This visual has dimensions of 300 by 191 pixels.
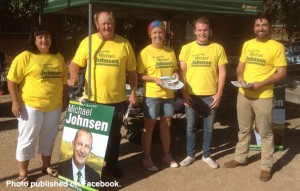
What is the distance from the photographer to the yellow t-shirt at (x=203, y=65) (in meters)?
4.32

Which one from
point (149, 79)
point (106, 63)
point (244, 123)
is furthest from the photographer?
point (244, 123)

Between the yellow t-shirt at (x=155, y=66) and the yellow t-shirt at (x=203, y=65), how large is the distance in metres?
0.29

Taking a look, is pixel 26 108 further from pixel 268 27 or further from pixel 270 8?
pixel 270 8

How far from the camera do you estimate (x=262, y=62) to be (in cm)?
415

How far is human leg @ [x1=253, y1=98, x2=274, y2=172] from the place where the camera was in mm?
4199

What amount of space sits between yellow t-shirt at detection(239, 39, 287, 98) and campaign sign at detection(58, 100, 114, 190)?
1.80m

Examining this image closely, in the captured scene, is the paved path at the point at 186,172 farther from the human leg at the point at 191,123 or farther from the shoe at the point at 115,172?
the human leg at the point at 191,123

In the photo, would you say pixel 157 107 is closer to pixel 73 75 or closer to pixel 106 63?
pixel 106 63

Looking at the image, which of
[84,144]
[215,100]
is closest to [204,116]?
[215,100]

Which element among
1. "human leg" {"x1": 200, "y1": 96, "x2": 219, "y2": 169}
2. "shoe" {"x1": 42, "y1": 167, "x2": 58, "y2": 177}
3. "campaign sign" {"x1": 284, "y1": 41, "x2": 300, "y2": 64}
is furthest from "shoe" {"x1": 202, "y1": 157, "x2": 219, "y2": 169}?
"campaign sign" {"x1": 284, "y1": 41, "x2": 300, "y2": 64}

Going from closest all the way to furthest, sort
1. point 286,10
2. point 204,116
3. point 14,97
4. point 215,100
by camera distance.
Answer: point 14,97
point 215,100
point 204,116
point 286,10

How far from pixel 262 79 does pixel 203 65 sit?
73 centimetres

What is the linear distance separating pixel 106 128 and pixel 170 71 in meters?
1.12

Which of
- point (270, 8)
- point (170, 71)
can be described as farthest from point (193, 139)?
point (270, 8)
